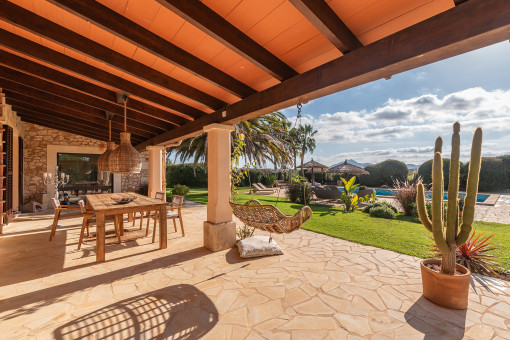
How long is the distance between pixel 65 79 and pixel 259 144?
793 centimetres

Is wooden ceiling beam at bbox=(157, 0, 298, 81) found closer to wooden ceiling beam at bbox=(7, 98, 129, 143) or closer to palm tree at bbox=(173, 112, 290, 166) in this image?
wooden ceiling beam at bbox=(7, 98, 129, 143)

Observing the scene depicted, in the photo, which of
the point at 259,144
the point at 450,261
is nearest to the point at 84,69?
the point at 450,261

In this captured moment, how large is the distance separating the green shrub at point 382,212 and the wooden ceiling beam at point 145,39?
5.95 m

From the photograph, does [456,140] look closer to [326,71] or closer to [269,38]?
[326,71]

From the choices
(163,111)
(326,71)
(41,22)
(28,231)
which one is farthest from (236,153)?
(28,231)

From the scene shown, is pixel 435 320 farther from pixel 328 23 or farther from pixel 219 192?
pixel 219 192

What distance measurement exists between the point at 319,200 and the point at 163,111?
820cm

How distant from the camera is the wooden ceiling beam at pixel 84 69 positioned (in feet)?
9.41

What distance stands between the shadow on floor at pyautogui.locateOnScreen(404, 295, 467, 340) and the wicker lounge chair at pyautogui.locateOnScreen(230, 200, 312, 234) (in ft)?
4.50

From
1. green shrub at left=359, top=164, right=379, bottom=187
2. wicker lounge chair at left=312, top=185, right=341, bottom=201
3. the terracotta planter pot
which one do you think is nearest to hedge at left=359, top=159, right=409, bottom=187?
green shrub at left=359, top=164, right=379, bottom=187

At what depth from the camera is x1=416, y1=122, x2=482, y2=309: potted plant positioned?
2303 mm

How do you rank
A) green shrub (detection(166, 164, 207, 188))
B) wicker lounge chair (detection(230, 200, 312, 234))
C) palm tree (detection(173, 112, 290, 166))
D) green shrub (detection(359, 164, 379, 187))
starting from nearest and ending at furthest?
wicker lounge chair (detection(230, 200, 312, 234)) → palm tree (detection(173, 112, 290, 166)) → green shrub (detection(166, 164, 207, 188)) → green shrub (detection(359, 164, 379, 187))

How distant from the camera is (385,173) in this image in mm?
19094

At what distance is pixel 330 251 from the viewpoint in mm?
3996
